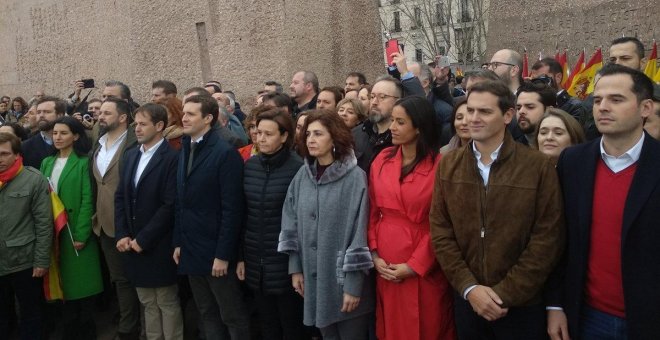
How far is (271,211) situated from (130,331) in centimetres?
198

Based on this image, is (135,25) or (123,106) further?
(135,25)

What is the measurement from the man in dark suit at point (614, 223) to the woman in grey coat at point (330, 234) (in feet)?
3.78

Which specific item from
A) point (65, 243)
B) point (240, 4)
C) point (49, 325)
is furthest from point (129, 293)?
point (240, 4)

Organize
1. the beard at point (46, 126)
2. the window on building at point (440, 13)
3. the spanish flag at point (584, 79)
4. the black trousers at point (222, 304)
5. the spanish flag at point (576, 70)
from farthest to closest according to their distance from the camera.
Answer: the window on building at point (440, 13) → the spanish flag at point (576, 70) → the spanish flag at point (584, 79) → the beard at point (46, 126) → the black trousers at point (222, 304)

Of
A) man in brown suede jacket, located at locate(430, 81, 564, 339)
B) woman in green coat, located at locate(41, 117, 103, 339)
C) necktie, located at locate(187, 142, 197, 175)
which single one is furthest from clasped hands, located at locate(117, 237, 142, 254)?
man in brown suede jacket, located at locate(430, 81, 564, 339)

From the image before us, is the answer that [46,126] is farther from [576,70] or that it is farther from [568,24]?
[568,24]

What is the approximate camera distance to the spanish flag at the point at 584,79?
589cm

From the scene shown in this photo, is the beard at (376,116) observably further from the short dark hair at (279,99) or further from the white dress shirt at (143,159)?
the white dress shirt at (143,159)

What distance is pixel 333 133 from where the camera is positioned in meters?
3.59

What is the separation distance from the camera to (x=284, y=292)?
377 cm

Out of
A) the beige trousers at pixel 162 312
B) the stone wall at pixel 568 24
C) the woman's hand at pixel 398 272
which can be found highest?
the stone wall at pixel 568 24

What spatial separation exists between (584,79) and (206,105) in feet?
13.5

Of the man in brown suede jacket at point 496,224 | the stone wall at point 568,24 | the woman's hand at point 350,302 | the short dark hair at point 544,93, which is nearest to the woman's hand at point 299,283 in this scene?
the woman's hand at point 350,302

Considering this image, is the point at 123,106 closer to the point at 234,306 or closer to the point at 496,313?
the point at 234,306
